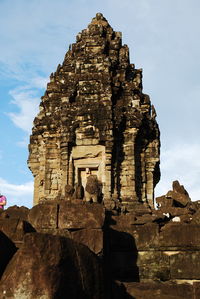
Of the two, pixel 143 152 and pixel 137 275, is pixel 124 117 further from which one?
pixel 137 275

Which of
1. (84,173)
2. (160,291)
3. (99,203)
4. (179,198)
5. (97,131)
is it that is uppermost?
(97,131)

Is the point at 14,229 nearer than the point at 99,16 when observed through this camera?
Yes

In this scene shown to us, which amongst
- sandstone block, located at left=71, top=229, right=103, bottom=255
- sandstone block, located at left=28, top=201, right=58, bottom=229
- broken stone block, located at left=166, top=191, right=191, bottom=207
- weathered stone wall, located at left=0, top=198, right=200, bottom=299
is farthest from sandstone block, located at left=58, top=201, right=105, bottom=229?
broken stone block, located at left=166, top=191, right=191, bottom=207

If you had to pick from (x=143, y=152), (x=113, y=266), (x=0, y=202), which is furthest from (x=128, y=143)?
(x=113, y=266)

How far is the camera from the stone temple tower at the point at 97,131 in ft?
59.2

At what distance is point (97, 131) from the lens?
18125 millimetres

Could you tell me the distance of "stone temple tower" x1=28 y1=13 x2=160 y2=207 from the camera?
18047 millimetres

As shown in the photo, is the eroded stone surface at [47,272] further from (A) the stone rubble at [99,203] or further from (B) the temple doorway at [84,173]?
(B) the temple doorway at [84,173]

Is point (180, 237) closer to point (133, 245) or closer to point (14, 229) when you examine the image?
point (133, 245)

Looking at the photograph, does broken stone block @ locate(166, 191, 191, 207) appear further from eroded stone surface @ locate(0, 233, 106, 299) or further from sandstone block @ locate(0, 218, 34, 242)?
eroded stone surface @ locate(0, 233, 106, 299)

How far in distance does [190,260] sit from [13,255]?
3.87 meters

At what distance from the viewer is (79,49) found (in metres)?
21.1

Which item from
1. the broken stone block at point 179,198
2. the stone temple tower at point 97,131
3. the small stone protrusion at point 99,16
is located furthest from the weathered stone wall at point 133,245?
the small stone protrusion at point 99,16

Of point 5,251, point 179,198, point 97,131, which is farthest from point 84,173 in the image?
point 5,251
